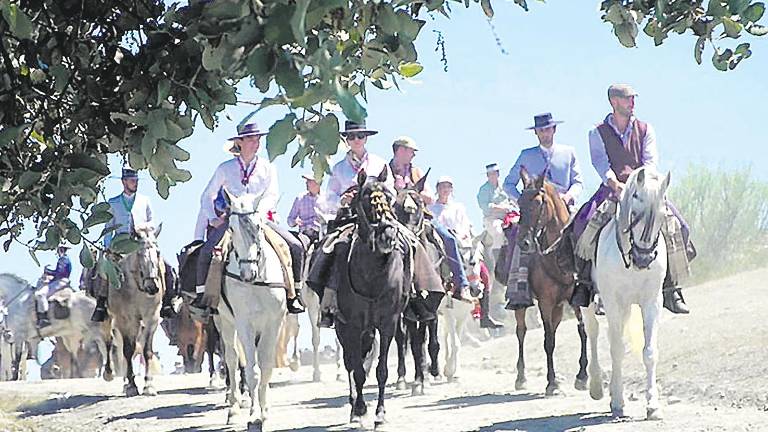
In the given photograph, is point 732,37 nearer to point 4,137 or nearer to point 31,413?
point 4,137

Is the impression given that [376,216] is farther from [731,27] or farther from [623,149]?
[731,27]

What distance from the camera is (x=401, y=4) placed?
4.26m

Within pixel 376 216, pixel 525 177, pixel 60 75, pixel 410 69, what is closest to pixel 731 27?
pixel 410 69

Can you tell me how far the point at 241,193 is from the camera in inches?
546

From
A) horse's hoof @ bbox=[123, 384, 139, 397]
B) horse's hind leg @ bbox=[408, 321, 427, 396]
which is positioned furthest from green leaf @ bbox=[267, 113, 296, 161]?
horse's hoof @ bbox=[123, 384, 139, 397]

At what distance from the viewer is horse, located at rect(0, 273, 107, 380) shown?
27.8 metres

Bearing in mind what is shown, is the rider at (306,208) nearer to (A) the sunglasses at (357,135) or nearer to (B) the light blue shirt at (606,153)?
(A) the sunglasses at (357,135)

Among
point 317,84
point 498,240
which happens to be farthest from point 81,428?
point 317,84

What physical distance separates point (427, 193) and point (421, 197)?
1.26 metres

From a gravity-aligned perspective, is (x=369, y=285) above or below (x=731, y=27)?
below

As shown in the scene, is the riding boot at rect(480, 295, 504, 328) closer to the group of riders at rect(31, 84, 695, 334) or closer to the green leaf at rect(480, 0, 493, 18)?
the group of riders at rect(31, 84, 695, 334)

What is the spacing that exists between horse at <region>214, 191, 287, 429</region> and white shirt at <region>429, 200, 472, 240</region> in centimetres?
615

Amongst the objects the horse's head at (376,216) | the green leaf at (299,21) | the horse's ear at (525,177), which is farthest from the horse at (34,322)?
the green leaf at (299,21)

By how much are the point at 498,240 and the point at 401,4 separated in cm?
1940
